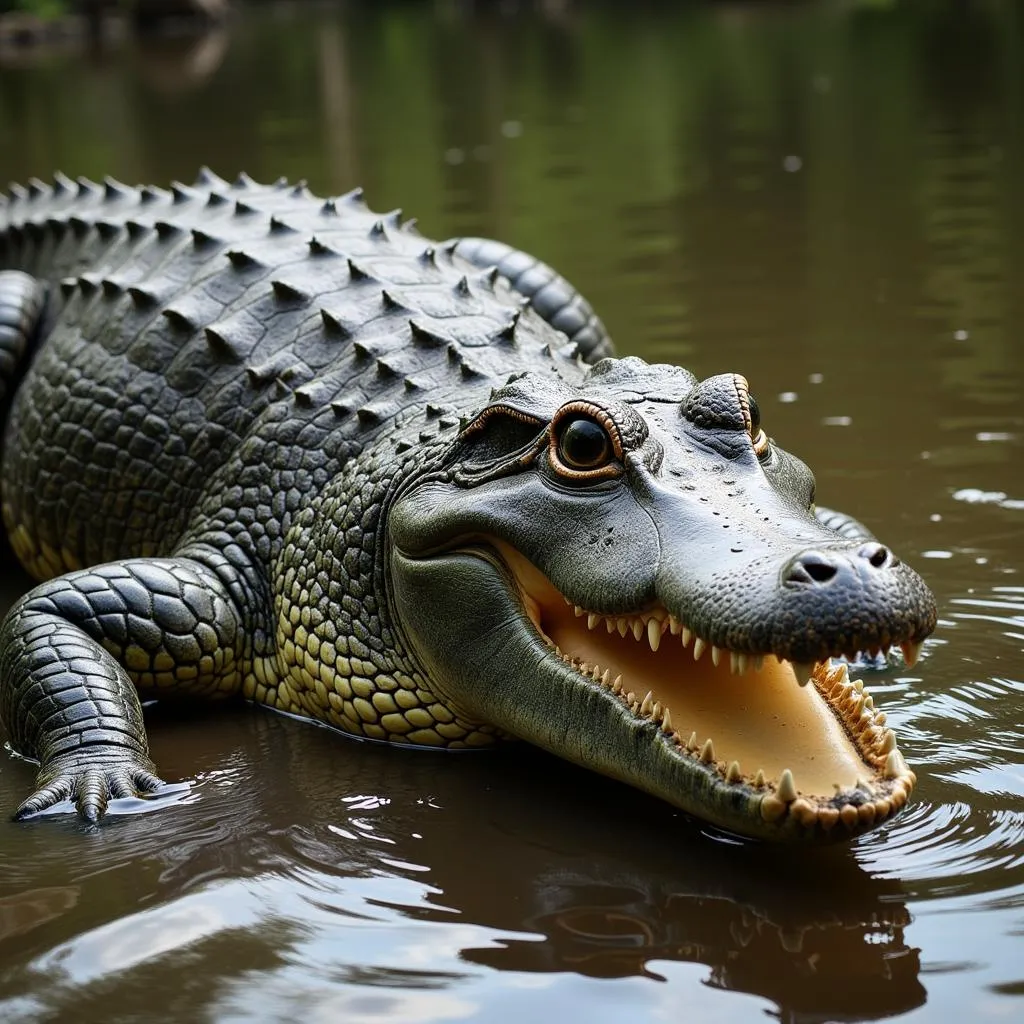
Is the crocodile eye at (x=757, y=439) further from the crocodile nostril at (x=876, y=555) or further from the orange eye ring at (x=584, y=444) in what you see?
the crocodile nostril at (x=876, y=555)

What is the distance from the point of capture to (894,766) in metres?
2.92

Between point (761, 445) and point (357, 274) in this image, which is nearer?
point (761, 445)

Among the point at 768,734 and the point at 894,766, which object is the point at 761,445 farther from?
the point at 894,766

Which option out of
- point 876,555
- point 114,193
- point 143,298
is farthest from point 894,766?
point 114,193

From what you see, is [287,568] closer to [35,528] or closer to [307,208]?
[35,528]

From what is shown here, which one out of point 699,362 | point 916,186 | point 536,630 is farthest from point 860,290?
point 536,630

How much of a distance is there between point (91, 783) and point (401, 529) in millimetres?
944

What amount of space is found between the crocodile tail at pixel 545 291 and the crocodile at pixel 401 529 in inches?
0.4

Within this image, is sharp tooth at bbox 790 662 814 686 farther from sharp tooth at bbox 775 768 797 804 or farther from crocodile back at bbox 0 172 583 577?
crocodile back at bbox 0 172 583 577

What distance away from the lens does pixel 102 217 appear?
229 inches

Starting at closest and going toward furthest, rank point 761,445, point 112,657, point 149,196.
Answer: point 761,445 → point 112,657 → point 149,196

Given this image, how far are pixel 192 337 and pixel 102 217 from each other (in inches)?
50.1

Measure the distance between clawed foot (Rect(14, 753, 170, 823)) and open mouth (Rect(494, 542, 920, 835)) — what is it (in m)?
1.03

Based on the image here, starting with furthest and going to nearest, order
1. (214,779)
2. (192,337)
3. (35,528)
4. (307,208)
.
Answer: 1. (307,208)
2. (35,528)
3. (192,337)
4. (214,779)
